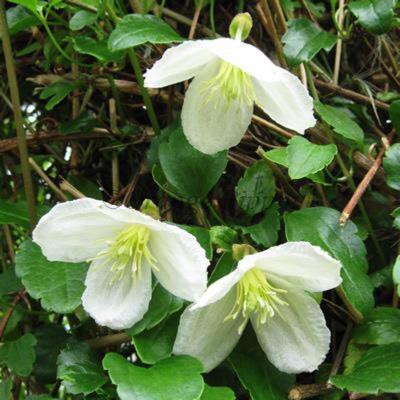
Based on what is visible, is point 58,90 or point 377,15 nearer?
point 377,15

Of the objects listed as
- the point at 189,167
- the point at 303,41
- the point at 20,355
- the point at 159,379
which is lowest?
the point at 20,355

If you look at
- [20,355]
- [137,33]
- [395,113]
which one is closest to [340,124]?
[395,113]

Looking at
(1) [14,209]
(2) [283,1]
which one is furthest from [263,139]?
(1) [14,209]

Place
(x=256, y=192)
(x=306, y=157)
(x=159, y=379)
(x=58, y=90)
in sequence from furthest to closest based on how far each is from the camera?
(x=58, y=90), (x=256, y=192), (x=306, y=157), (x=159, y=379)

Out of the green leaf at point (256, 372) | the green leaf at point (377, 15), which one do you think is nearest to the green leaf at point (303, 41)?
the green leaf at point (377, 15)

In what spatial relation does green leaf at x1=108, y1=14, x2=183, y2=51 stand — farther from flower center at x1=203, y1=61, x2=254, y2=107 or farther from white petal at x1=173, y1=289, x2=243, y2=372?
white petal at x1=173, y1=289, x2=243, y2=372

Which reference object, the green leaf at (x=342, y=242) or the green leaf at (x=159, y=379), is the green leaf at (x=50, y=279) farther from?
the green leaf at (x=342, y=242)

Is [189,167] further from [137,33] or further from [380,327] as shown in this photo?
[380,327]

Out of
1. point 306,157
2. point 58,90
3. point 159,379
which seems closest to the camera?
point 159,379
